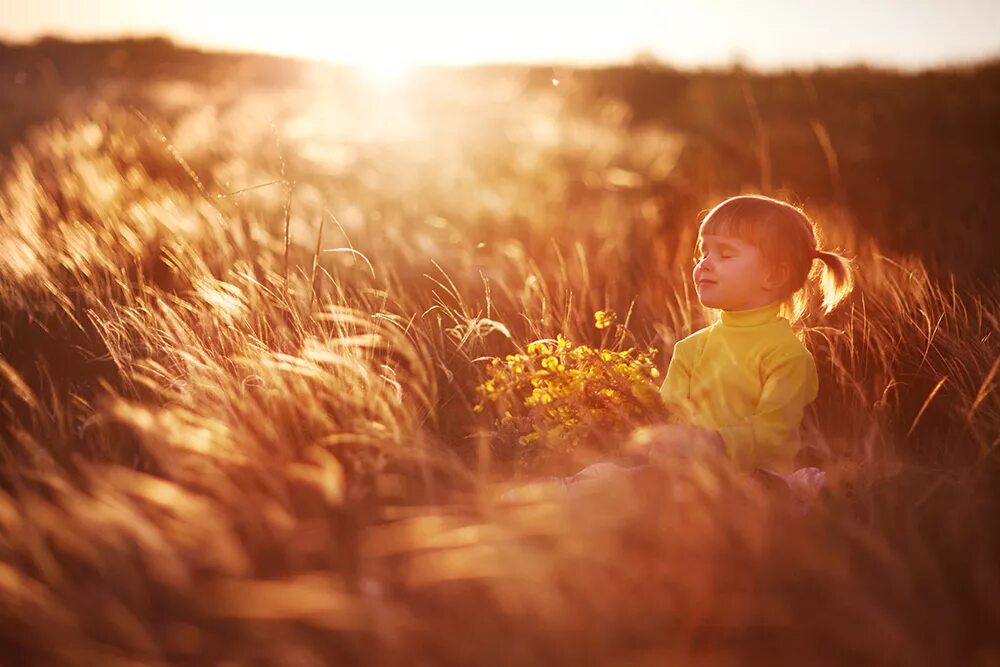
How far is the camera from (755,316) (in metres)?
2.51

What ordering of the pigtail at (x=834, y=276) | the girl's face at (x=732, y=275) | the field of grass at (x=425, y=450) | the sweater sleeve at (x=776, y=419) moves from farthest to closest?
the pigtail at (x=834, y=276) → the girl's face at (x=732, y=275) → the sweater sleeve at (x=776, y=419) → the field of grass at (x=425, y=450)

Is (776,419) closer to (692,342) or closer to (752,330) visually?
(752,330)

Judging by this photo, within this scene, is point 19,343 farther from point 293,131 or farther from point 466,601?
point 293,131

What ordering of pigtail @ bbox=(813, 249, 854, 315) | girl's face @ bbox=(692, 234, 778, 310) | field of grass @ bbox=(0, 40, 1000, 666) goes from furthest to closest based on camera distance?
pigtail @ bbox=(813, 249, 854, 315) < girl's face @ bbox=(692, 234, 778, 310) < field of grass @ bbox=(0, 40, 1000, 666)

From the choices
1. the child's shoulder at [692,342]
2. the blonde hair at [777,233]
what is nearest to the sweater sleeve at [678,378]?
the child's shoulder at [692,342]

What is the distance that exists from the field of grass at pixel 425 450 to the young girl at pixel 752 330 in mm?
159

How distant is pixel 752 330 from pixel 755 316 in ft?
0.13

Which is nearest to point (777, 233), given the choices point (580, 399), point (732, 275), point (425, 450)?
point (732, 275)

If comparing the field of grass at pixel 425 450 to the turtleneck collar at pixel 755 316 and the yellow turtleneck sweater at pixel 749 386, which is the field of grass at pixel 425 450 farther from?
the turtleneck collar at pixel 755 316

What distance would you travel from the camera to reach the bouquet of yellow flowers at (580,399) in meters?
2.33

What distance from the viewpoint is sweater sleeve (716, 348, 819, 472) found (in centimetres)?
228

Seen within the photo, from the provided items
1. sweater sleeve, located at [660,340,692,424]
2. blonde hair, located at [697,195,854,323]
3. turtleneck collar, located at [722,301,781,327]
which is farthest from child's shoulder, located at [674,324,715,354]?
blonde hair, located at [697,195,854,323]

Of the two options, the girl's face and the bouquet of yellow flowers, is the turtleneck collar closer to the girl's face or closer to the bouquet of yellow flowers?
the girl's face

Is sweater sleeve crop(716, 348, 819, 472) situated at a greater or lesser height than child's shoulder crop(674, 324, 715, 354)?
lesser
